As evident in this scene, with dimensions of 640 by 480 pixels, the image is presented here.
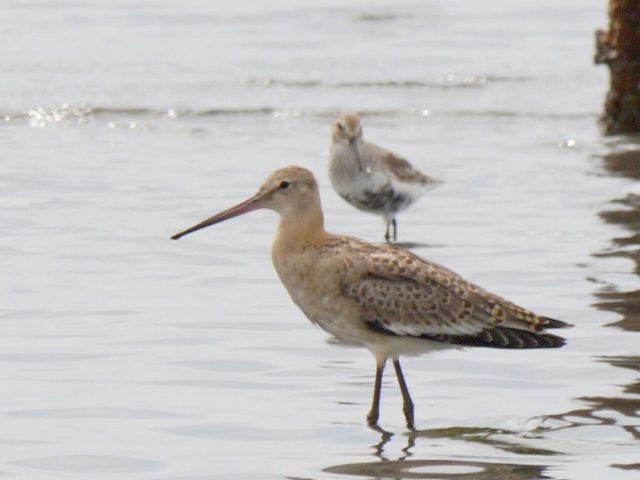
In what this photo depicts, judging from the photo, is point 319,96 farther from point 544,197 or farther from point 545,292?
point 545,292

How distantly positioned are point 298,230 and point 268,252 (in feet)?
11.3

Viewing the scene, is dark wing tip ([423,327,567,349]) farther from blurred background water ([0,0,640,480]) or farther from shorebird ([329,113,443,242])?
shorebird ([329,113,443,242])

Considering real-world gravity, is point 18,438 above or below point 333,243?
below

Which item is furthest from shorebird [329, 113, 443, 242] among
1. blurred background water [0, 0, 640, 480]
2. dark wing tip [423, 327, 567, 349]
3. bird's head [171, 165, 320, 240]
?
dark wing tip [423, 327, 567, 349]

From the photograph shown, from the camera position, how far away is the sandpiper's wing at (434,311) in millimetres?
7945

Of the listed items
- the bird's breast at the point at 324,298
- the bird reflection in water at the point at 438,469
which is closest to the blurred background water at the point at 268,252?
the bird reflection in water at the point at 438,469

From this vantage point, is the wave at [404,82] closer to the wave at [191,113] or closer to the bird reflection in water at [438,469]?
the wave at [191,113]

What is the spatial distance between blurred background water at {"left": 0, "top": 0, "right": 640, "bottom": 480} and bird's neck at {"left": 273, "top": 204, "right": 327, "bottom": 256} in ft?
2.27

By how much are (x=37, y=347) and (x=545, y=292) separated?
3083mm

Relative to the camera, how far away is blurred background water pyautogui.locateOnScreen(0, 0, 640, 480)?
7.54 metres

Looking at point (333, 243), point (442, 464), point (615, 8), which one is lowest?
point (442, 464)

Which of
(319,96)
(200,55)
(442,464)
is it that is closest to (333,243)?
(442,464)

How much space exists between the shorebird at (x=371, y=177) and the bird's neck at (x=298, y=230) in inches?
167

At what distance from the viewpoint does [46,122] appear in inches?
705
